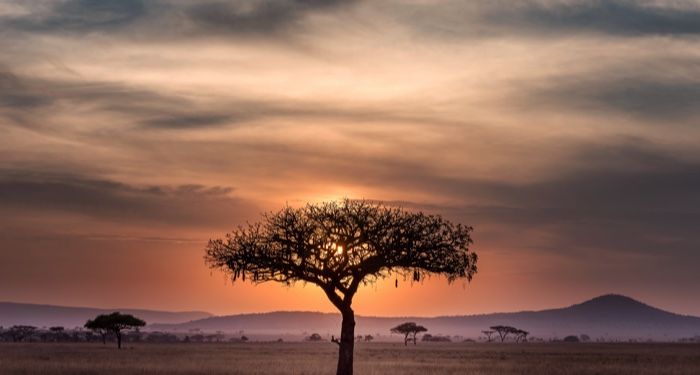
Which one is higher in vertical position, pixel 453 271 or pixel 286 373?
pixel 453 271

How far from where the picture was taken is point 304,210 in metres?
51.9

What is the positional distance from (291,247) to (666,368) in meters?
48.2

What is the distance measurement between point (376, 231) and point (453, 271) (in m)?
4.87

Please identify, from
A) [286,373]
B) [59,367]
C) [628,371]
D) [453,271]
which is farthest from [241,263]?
[628,371]

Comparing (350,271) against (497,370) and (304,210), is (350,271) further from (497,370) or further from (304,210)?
(497,370)

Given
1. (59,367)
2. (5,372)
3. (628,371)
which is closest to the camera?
(5,372)

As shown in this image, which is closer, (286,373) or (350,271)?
(350,271)

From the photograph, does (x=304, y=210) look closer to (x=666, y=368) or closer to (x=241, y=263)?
(x=241, y=263)

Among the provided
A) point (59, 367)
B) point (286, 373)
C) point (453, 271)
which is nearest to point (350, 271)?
point (453, 271)

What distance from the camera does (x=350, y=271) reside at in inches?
2042

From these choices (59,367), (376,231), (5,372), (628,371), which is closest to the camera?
(376,231)

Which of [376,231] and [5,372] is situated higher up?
[376,231]

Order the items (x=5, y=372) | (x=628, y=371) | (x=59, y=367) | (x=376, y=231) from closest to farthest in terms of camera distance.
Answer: (x=376, y=231) → (x=5, y=372) → (x=59, y=367) → (x=628, y=371)

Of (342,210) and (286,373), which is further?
(286,373)
